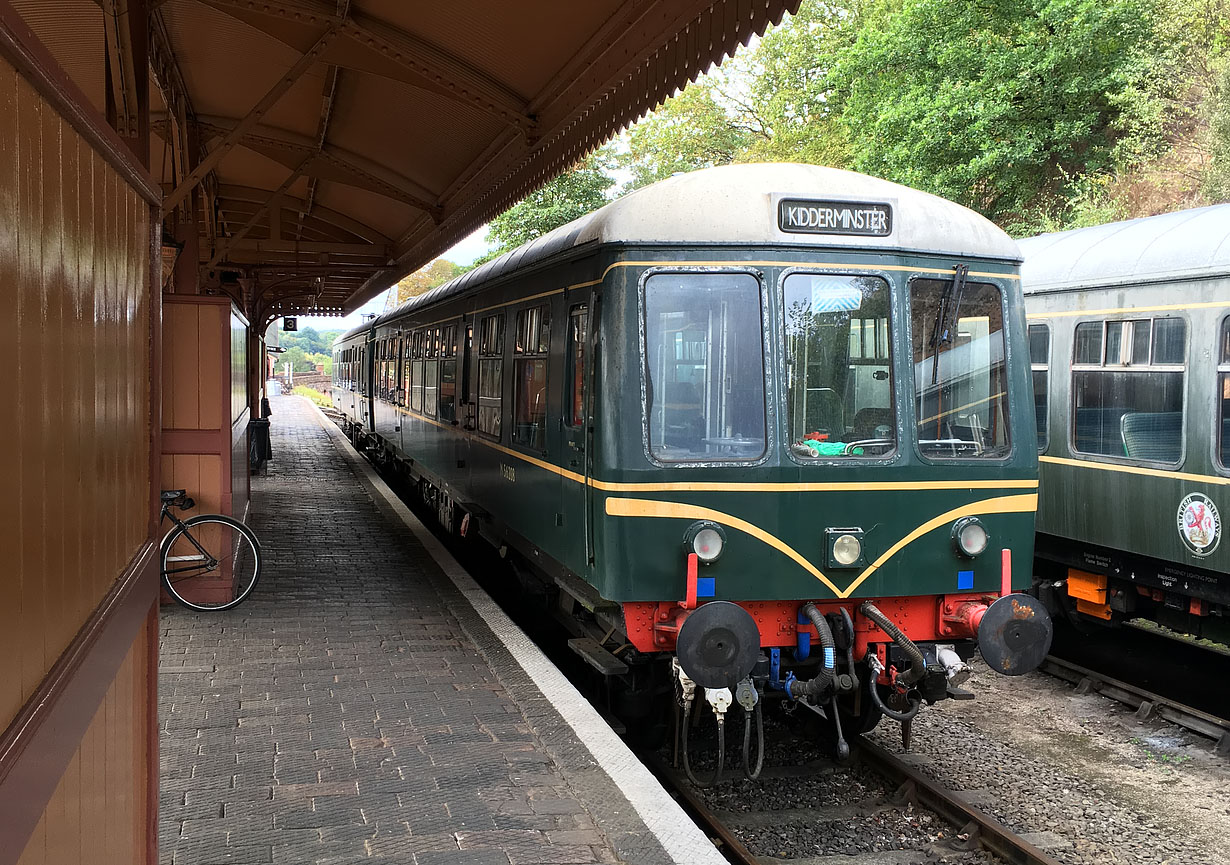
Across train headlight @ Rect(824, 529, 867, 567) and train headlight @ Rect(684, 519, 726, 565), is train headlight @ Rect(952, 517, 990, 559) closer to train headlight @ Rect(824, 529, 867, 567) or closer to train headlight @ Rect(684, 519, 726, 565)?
train headlight @ Rect(824, 529, 867, 567)

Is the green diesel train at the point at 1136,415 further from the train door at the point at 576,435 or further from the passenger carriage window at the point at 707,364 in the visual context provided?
the train door at the point at 576,435

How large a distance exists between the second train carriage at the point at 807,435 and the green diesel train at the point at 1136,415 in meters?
2.29

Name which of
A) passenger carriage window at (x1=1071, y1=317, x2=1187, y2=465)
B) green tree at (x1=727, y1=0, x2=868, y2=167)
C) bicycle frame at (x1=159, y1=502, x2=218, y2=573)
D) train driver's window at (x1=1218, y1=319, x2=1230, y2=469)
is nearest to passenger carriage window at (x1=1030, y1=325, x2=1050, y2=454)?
passenger carriage window at (x1=1071, y1=317, x2=1187, y2=465)

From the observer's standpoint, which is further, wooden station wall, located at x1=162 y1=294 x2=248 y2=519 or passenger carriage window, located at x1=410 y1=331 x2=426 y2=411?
passenger carriage window, located at x1=410 y1=331 x2=426 y2=411

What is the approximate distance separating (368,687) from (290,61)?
14.1 feet

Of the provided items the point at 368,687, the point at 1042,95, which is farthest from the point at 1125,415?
the point at 1042,95

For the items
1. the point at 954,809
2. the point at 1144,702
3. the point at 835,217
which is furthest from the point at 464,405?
the point at 1144,702

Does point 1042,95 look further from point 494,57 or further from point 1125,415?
point 494,57

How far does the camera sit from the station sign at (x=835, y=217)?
232 inches

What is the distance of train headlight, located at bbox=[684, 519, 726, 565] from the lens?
18.6 ft

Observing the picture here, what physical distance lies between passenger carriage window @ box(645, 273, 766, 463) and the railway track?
76.6 inches

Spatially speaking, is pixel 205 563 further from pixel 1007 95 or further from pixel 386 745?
pixel 1007 95

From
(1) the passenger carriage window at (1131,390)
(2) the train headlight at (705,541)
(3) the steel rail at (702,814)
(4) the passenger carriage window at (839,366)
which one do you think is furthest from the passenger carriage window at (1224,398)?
(3) the steel rail at (702,814)

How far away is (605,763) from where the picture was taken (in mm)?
5199
